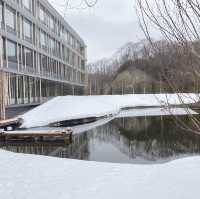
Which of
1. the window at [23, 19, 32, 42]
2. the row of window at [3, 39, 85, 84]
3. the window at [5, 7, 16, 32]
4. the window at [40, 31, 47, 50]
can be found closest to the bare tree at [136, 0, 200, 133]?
the row of window at [3, 39, 85, 84]

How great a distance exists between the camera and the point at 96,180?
20.3 feet

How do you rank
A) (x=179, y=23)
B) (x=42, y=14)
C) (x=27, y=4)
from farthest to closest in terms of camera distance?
(x=42, y=14) → (x=27, y=4) → (x=179, y=23)

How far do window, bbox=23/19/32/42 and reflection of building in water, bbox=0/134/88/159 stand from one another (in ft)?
47.8

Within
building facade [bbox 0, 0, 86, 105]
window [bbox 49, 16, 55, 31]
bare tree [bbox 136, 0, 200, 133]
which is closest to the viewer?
bare tree [bbox 136, 0, 200, 133]

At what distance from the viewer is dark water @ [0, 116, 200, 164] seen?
33.8 ft

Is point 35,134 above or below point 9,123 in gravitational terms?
below

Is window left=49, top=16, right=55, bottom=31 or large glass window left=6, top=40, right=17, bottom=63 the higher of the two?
window left=49, top=16, right=55, bottom=31

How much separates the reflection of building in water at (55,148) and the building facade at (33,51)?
837cm

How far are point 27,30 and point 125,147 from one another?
17789 millimetres

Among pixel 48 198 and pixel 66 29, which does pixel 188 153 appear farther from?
pixel 66 29

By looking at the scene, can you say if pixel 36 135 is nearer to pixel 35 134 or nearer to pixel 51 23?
pixel 35 134

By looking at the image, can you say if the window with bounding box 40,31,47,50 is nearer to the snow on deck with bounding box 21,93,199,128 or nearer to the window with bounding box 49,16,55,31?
the window with bounding box 49,16,55,31

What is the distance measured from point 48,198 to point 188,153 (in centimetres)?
662

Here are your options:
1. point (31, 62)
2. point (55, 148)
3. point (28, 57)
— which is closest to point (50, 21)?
point (31, 62)
